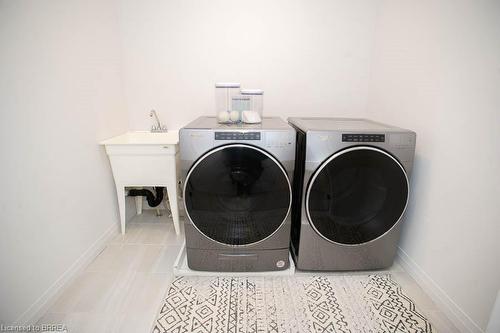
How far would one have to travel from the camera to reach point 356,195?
1.35m

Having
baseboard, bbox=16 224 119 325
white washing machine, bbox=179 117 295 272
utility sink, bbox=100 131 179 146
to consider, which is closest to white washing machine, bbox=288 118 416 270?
white washing machine, bbox=179 117 295 272

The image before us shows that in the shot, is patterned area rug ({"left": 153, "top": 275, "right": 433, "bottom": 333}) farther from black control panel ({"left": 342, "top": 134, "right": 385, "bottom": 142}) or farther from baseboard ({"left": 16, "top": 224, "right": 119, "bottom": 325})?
black control panel ({"left": 342, "top": 134, "right": 385, "bottom": 142})

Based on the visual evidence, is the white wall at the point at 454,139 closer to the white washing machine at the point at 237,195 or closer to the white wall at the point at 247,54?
the white wall at the point at 247,54

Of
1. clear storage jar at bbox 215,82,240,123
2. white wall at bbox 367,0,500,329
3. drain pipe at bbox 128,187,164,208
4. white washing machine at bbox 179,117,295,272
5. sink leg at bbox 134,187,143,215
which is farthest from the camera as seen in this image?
sink leg at bbox 134,187,143,215

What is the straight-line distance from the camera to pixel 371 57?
2.00m

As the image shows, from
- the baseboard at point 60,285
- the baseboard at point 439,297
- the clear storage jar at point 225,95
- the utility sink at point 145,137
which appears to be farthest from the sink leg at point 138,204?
the baseboard at point 439,297

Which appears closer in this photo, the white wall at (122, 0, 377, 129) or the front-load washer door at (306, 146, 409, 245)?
the front-load washer door at (306, 146, 409, 245)

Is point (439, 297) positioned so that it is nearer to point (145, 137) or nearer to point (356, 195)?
point (356, 195)

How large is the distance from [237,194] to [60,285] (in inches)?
43.6

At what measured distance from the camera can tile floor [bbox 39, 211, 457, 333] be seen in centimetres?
119

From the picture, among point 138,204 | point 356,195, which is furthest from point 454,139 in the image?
point 138,204

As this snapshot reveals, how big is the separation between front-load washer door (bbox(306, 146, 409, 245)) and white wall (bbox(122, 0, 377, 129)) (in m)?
0.93

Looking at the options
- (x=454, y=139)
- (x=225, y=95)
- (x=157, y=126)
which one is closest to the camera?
(x=454, y=139)

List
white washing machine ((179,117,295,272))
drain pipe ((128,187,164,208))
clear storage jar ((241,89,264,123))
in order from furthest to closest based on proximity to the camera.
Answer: drain pipe ((128,187,164,208)) → clear storage jar ((241,89,264,123)) → white washing machine ((179,117,295,272))
